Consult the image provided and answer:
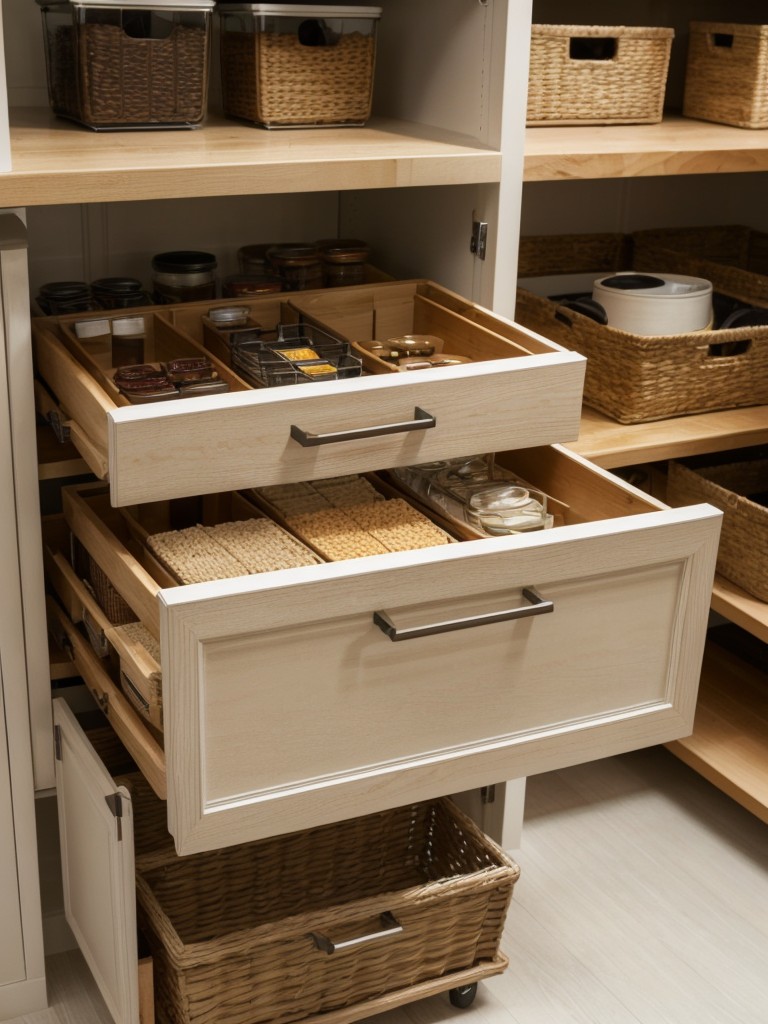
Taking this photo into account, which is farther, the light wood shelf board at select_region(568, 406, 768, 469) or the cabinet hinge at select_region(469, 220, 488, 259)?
the light wood shelf board at select_region(568, 406, 768, 469)

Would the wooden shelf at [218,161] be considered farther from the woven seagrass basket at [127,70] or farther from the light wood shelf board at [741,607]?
the light wood shelf board at [741,607]

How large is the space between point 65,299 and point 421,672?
728 mm

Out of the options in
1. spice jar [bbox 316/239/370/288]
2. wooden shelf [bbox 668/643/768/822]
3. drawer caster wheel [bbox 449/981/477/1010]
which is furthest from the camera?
wooden shelf [bbox 668/643/768/822]

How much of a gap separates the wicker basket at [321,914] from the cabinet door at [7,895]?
164 mm

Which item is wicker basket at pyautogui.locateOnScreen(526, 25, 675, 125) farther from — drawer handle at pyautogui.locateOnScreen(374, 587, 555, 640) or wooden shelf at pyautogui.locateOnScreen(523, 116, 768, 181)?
drawer handle at pyautogui.locateOnScreen(374, 587, 555, 640)

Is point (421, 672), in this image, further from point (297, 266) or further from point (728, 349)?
point (728, 349)

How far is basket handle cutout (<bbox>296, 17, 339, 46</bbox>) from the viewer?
1.58m

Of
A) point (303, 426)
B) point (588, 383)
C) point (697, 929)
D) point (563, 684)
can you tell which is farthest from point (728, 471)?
point (303, 426)

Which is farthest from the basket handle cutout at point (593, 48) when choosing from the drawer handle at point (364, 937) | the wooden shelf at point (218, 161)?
the drawer handle at point (364, 937)

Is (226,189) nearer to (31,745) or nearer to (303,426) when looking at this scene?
(303,426)

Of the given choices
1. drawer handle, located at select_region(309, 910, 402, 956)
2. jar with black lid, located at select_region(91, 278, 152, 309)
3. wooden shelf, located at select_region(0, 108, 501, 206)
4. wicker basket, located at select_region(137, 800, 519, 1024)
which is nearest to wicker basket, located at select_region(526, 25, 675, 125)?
wooden shelf, located at select_region(0, 108, 501, 206)

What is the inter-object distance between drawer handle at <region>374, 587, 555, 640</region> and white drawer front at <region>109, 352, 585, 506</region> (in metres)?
0.18

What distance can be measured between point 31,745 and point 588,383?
3.23 feet

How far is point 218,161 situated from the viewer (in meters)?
1.36
